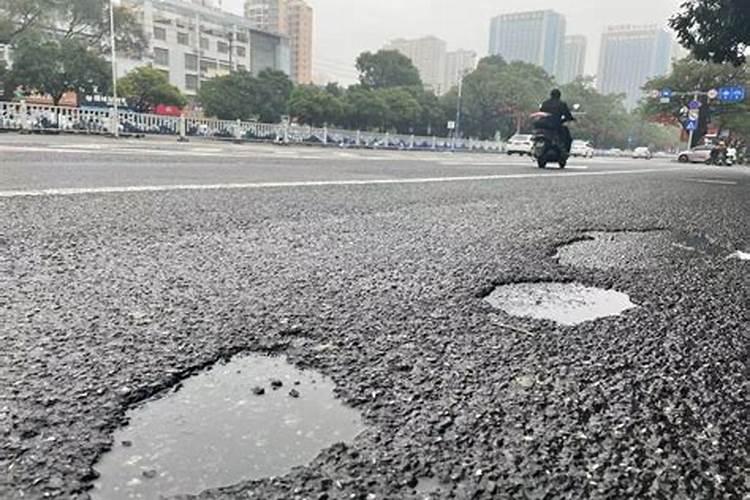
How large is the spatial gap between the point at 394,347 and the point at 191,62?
63429mm

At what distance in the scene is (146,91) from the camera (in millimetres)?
35250

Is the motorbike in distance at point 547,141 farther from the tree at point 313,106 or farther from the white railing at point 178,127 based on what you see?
the tree at point 313,106

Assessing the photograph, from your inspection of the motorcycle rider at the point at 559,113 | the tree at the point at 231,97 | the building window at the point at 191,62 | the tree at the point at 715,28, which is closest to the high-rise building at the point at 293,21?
the building window at the point at 191,62

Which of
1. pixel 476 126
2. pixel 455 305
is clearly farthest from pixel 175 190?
pixel 476 126

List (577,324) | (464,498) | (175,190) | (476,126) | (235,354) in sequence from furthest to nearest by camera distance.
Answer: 1. (476,126)
2. (175,190)
3. (577,324)
4. (235,354)
5. (464,498)

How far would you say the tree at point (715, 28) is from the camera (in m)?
10.6

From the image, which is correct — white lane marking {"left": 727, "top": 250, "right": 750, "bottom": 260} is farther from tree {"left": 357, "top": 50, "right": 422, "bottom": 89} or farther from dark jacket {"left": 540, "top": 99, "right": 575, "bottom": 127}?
tree {"left": 357, "top": 50, "right": 422, "bottom": 89}

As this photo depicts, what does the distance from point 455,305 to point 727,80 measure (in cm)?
4294

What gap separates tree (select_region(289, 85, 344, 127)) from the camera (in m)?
37.4

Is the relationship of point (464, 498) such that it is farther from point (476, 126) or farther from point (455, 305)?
point (476, 126)

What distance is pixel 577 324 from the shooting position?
4.89ft

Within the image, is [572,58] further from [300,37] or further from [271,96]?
[271,96]

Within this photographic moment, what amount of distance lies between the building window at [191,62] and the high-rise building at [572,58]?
5625cm

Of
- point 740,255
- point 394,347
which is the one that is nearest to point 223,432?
point 394,347
